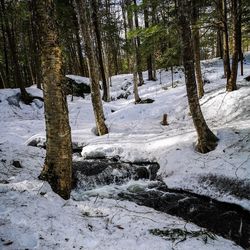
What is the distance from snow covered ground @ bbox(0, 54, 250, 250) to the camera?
4398 millimetres

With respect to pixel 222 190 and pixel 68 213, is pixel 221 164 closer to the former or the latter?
pixel 222 190

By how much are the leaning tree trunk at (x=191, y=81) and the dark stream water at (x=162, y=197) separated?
1.47 metres

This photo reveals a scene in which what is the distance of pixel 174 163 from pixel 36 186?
3.82 meters

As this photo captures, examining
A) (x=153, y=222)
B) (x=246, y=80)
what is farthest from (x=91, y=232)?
(x=246, y=80)

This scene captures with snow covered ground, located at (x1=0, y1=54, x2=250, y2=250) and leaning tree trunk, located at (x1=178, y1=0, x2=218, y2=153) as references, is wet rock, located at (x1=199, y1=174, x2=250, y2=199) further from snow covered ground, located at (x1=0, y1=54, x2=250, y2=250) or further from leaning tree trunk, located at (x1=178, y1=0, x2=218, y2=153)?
leaning tree trunk, located at (x1=178, y1=0, x2=218, y2=153)

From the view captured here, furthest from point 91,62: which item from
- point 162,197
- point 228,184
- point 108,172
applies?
point 228,184

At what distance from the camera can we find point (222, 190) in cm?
661

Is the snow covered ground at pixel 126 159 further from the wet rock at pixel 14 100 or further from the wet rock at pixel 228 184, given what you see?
the wet rock at pixel 14 100

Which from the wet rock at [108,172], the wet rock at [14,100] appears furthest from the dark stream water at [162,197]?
the wet rock at [14,100]

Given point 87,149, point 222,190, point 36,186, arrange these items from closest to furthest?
1. point 36,186
2. point 222,190
3. point 87,149

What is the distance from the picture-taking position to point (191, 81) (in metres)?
7.67

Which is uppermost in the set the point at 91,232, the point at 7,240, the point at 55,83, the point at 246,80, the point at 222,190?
the point at 55,83

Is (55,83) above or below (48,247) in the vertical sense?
above

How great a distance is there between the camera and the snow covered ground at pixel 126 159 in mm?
4398
